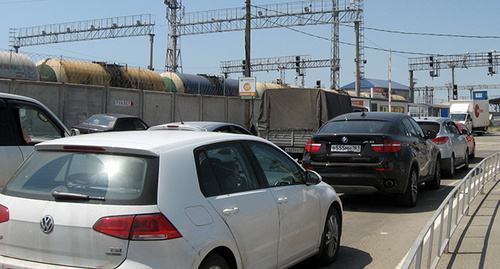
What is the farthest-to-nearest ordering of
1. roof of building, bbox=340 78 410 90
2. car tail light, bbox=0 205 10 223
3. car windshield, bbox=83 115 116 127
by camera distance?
1. roof of building, bbox=340 78 410 90
2. car windshield, bbox=83 115 116 127
3. car tail light, bbox=0 205 10 223

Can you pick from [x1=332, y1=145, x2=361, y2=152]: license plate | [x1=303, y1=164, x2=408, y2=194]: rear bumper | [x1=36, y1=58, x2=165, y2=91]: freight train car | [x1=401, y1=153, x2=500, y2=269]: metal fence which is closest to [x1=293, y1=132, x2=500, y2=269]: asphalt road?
[x1=303, y1=164, x2=408, y2=194]: rear bumper

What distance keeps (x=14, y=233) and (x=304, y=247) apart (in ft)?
8.65

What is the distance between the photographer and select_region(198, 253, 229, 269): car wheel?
11.2ft

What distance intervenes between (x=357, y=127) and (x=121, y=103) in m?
17.1

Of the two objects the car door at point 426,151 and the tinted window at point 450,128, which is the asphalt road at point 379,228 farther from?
the tinted window at point 450,128

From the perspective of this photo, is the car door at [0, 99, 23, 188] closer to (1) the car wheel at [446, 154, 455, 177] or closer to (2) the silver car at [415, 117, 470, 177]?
(2) the silver car at [415, 117, 470, 177]

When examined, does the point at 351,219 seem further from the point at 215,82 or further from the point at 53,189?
the point at 215,82

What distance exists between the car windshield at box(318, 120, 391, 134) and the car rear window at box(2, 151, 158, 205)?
19.4ft

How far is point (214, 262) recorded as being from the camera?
11.6ft

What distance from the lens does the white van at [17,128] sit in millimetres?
6035

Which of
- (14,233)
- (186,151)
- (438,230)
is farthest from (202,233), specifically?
(438,230)

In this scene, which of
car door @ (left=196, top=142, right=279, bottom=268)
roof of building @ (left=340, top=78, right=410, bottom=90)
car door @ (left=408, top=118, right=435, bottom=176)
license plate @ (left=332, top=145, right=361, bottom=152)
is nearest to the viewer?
car door @ (left=196, top=142, right=279, bottom=268)

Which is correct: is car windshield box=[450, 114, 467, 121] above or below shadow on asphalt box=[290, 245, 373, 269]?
above

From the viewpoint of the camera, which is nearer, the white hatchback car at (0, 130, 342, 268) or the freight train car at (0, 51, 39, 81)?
the white hatchback car at (0, 130, 342, 268)
